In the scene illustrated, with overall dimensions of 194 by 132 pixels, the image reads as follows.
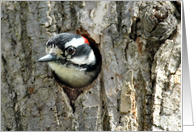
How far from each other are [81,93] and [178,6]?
4.82 ft

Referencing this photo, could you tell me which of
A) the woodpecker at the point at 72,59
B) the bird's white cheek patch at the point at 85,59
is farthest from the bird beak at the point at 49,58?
the bird's white cheek patch at the point at 85,59

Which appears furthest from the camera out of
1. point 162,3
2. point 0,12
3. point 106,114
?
point 0,12

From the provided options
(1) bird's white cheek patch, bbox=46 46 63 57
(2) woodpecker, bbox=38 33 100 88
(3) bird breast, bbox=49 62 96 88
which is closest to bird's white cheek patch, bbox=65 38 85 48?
(2) woodpecker, bbox=38 33 100 88

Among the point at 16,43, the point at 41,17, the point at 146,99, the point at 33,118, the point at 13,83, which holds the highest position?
the point at 41,17

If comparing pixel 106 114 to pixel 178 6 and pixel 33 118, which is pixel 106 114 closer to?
pixel 33 118

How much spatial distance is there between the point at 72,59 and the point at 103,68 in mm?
387

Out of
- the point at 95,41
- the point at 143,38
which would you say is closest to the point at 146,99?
the point at 143,38

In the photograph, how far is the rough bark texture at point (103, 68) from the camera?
2557 millimetres

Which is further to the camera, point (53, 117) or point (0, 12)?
point (0, 12)

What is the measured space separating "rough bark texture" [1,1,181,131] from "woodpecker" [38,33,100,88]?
0.16m

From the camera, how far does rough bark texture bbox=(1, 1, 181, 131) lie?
2.56 metres

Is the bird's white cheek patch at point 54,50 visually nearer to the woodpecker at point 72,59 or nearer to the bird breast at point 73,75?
the woodpecker at point 72,59

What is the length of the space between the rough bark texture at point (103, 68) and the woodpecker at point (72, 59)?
6.2 inches

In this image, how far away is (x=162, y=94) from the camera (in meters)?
2.60
